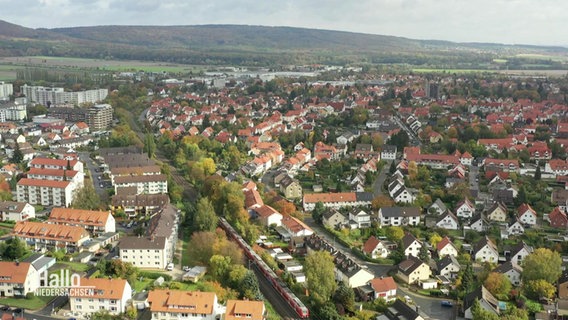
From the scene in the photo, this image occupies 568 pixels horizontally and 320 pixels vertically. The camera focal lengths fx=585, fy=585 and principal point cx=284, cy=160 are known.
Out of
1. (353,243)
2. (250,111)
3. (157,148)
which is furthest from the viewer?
(250,111)

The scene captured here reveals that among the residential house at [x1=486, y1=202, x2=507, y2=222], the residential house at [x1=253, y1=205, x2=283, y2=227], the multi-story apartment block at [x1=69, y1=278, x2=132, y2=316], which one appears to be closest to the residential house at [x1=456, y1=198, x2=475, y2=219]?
the residential house at [x1=486, y1=202, x2=507, y2=222]

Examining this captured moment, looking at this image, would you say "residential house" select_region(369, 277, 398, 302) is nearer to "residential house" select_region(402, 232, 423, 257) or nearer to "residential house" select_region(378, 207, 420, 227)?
"residential house" select_region(402, 232, 423, 257)

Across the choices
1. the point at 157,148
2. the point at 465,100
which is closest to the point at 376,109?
the point at 465,100

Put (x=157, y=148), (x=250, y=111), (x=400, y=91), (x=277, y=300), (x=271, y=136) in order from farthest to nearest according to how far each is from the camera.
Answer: (x=400, y=91), (x=250, y=111), (x=271, y=136), (x=157, y=148), (x=277, y=300)

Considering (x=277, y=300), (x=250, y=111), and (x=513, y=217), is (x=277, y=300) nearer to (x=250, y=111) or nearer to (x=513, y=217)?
(x=513, y=217)

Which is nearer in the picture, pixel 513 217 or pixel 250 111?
pixel 513 217

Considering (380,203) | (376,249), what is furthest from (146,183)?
(376,249)

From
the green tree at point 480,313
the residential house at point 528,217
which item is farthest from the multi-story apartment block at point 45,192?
the residential house at point 528,217

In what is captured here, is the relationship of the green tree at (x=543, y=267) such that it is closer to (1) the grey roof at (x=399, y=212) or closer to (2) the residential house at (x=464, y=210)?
(1) the grey roof at (x=399, y=212)
